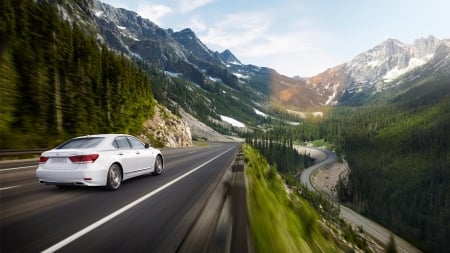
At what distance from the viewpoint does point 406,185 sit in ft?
415

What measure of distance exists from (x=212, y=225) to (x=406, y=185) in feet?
464

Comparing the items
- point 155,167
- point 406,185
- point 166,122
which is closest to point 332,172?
point 406,185

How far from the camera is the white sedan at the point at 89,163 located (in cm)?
873

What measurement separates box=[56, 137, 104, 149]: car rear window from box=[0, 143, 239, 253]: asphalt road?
48.7 inches

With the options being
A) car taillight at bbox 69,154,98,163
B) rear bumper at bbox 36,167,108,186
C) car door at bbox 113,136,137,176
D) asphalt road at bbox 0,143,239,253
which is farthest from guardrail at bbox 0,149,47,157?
car taillight at bbox 69,154,98,163

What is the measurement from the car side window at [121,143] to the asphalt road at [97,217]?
50.3 inches

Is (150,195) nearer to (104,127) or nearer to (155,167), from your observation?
(155,167)

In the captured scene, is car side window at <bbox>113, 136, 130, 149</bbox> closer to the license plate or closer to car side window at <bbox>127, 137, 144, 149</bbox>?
car side window at <bbox>127, 137, 144, 149</bbox>

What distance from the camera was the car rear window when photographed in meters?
9.38

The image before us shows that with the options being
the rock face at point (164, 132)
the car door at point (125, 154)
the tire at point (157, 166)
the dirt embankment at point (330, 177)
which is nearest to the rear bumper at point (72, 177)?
the car door at point (125, 154)

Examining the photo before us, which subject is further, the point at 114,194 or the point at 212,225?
the point at 114,194

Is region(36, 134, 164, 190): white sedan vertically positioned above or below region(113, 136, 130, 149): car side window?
below

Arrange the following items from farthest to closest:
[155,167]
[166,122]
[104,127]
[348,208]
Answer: [348,208]
[166,122]
[104,127]
[155,167]

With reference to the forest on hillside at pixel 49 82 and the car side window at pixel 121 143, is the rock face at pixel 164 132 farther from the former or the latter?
the car side window at pixel 121 143
